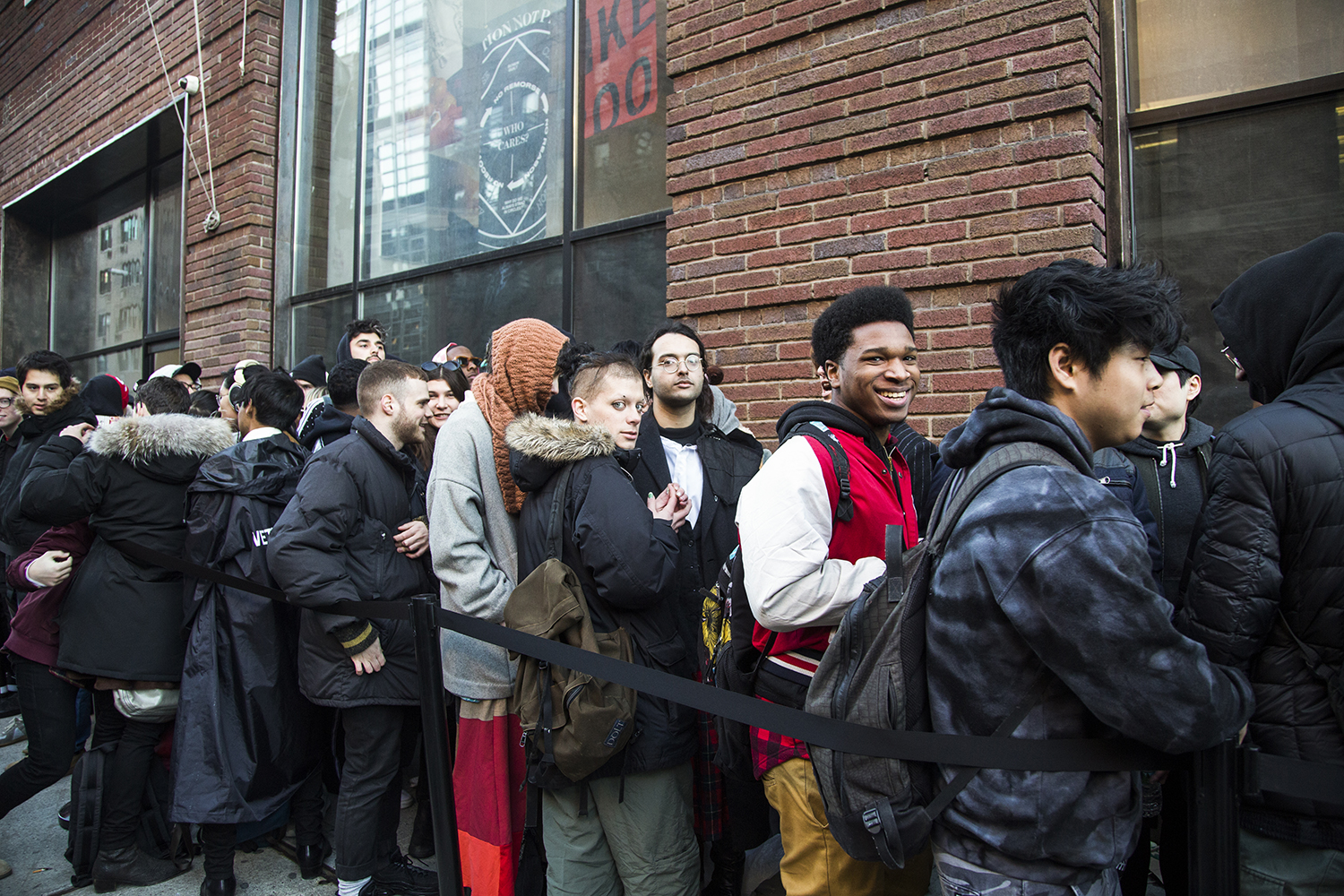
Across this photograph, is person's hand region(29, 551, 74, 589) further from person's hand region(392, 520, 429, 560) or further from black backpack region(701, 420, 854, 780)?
black backpack region(701, 420, 854, 780)

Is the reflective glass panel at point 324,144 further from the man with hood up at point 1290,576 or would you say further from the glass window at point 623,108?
the man with hood up at point 1290,576

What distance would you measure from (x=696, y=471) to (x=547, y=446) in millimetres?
873

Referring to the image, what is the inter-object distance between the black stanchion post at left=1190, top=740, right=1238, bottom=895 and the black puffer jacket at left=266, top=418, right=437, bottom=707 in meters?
2.50

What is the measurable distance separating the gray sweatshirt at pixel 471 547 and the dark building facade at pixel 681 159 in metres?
1.74

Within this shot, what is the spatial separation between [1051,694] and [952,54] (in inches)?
124

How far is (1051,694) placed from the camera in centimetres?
142

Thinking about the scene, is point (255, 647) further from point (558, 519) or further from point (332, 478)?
point (558, 519)

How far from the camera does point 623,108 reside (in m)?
5.29

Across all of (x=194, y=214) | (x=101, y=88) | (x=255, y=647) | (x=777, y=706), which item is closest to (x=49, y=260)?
(x=101, y=88)

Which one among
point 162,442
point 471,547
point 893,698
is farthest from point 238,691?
point 893,698

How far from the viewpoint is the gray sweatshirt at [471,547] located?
274cm

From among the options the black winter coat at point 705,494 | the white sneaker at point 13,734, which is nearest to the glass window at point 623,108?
the black winter coat at point 705,494

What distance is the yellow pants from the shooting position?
1831 mm

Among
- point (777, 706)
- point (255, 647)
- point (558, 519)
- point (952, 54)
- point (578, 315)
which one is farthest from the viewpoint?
point (578, 315)
